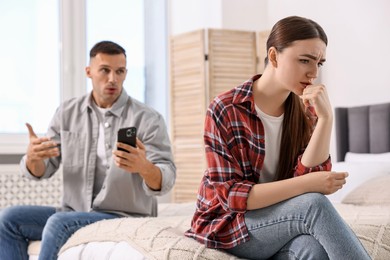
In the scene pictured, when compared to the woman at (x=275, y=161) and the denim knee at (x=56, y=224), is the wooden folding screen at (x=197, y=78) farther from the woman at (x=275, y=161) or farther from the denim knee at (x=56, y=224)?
the woman at (x=275, y=161)

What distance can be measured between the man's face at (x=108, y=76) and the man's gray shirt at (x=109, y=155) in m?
0.05

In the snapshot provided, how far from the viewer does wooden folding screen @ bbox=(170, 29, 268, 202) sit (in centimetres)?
472

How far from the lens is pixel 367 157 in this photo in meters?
3.97

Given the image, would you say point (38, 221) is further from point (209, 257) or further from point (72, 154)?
point (209, 257)

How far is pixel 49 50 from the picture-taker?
4867mm

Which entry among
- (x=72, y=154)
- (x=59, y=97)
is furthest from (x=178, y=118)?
(x=72, y=154)

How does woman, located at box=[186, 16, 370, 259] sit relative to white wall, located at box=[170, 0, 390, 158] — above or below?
below

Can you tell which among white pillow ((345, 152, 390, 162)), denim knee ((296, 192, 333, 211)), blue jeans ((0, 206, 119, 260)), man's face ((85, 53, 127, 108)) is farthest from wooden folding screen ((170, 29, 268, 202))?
denim knee ((296, 192, 333, 211))

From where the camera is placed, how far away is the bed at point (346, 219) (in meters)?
2.07

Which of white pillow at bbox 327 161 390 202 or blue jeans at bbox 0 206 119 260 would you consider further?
white pillow at bbox 327 161 390 202

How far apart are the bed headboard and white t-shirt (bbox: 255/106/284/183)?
6.99ft

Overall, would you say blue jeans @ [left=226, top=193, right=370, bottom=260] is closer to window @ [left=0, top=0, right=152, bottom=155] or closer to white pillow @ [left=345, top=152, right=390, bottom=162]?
white pillow @ [left=345, top=152, right=390, bottom=162]

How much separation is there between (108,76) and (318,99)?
1154mm

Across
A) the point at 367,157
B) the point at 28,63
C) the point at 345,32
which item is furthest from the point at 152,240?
the point at 28,63
